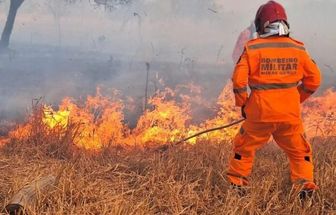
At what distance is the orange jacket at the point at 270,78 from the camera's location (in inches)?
143

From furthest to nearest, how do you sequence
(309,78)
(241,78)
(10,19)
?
(10,19) → (309,78) → (241,78)

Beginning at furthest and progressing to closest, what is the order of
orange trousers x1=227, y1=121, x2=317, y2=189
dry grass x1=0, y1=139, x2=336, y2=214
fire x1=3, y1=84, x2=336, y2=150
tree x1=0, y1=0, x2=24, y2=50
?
1. tree x1=0, y1=0, x2=24, y2=50
2. fire x1=3, y1=84, x2=336, y2=150
3. orange trousers x1=227, y1=121, x2=317, y2=189
4. dry grass x1=0, y1=139, x2=336, y2=214

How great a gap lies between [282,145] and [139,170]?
1483 mm

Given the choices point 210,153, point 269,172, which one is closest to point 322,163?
point 269,172

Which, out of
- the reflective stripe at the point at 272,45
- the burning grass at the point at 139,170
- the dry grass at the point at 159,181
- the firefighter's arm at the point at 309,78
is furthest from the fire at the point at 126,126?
the reflective stripe at the point at 272,45

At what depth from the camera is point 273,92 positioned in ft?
12.0

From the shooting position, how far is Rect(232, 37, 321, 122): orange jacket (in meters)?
3.62

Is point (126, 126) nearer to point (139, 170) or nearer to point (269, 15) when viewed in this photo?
point (139, 170)

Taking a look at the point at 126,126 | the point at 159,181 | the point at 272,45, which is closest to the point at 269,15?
the point at 272,45

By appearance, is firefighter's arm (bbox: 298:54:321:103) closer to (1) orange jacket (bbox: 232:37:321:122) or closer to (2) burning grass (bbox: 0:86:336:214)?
(1) orange jacket (bbox: 232:37:321:122)

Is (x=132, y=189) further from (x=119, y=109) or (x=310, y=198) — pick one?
(x=119, y=109)

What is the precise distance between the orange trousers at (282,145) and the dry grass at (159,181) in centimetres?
14

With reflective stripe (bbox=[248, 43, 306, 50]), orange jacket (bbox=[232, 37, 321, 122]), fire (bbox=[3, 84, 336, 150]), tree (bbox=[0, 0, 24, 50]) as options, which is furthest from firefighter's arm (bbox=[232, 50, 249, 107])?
tree (bbox=[0, 0, 24, 50])

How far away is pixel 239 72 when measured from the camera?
11.8 ft
